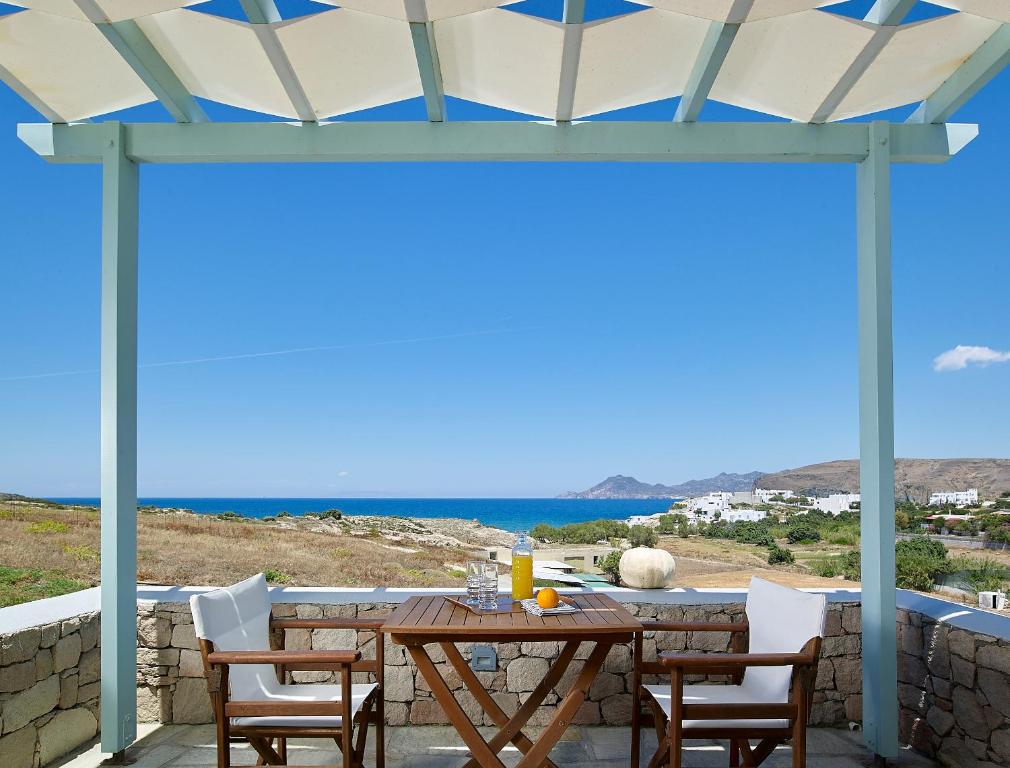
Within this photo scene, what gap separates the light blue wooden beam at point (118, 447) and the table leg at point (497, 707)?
154cm

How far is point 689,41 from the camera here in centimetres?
315

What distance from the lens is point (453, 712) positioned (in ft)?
9.00

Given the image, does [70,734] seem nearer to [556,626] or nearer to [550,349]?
[556,626]

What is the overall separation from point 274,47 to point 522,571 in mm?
2247

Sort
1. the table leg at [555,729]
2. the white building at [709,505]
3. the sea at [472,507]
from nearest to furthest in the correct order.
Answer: the table leg at [555,729]
the white building at [709,505]
the sea at [472,507]

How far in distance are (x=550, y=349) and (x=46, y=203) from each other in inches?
625

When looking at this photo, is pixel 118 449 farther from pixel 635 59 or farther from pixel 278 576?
pixel 278 576

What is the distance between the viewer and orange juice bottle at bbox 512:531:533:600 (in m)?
3.13

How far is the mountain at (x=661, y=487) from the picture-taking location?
29109mm

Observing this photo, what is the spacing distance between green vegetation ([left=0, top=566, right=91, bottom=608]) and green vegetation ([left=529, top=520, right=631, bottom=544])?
48.9ft

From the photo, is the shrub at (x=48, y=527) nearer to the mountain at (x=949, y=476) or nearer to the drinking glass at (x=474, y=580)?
the mountain at (x=949, y=476)

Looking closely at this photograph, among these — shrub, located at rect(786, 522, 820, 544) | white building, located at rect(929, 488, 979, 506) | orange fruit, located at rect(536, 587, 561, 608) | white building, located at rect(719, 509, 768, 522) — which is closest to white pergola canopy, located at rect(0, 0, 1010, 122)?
orange fruit, located at rect(536, 587, 561, 608)

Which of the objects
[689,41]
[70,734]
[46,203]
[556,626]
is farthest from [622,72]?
[46,203]

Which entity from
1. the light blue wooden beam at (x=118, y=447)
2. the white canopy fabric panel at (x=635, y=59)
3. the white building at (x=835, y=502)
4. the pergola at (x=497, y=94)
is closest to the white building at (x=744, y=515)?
the white building at (x=835, y=502)
